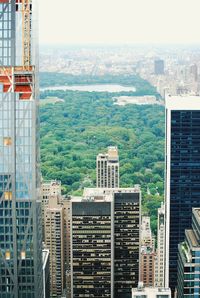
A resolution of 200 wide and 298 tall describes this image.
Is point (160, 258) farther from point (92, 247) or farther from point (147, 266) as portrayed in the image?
point (92, 247)

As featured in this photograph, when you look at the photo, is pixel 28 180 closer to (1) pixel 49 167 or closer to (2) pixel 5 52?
(2) pixel 5 52

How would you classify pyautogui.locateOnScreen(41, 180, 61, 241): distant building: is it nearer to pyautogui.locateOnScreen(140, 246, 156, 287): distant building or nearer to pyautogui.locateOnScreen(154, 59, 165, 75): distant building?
pyautogui.locateOnScreen(140, 246, 156, 287): distant building

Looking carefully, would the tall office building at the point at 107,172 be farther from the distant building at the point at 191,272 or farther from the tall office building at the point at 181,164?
the distant building at the point at 191,272

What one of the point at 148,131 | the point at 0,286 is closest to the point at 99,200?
the point at 0,286

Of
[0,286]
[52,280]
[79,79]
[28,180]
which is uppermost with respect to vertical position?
[79,79]

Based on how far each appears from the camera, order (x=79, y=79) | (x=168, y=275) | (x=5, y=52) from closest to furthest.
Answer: (x=5, y=52), (x=168, y=275), (x=79, y=79)

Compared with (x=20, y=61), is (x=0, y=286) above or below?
below

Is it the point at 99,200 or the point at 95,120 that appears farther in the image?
the point at 95,120

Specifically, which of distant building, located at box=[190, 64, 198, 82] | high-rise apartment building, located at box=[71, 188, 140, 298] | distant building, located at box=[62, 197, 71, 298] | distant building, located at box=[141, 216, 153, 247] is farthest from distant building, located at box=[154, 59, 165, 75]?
high-rise apartment building, located at box=[71, 188, 140, 298]
